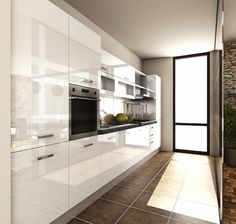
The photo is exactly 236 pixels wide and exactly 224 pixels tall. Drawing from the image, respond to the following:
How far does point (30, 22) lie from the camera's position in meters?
1.43

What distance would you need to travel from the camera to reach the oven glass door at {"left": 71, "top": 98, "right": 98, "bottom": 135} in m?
1.90

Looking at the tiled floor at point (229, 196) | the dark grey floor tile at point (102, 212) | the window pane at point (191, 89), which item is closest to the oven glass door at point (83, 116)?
the dark grey floor tile at point (102, 212)

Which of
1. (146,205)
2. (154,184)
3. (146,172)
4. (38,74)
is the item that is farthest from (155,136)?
(38,74)

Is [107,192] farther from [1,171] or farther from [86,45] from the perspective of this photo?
[86,45]

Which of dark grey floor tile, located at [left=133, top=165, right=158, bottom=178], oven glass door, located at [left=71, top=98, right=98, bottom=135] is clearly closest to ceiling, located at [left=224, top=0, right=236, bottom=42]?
oven glass door, located at [left=71, top=98, right=98, bottom=135]

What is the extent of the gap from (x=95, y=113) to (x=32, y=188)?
3.55 feet

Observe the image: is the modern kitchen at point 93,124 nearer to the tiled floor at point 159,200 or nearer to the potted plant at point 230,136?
the tiled floor at point 159,200

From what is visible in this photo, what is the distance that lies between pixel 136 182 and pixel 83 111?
A: 5.14 ft

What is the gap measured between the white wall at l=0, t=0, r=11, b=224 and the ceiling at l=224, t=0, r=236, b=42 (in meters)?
3.00

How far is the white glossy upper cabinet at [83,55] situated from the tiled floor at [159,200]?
1.42 m

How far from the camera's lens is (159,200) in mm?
2357

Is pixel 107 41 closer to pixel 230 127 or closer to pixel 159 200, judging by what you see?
pixel 159 200

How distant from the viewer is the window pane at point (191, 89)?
197 inches

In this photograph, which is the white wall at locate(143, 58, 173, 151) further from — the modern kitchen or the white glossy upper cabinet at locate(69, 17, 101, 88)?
the white glossy upper cabinet at locate(69, 17, 101, 88)
